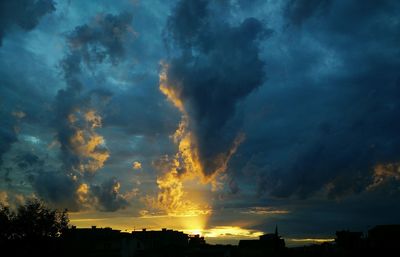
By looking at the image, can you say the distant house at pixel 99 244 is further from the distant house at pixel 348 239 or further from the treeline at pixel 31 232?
the distant house at pixel 348 239

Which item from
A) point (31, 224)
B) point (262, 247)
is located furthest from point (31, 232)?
point (262, 247)

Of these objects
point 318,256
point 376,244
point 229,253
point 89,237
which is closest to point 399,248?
point 376,244

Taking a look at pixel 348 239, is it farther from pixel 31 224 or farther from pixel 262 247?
pixel 31 224

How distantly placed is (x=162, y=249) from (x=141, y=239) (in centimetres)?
771

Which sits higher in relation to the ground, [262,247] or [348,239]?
[348,239]

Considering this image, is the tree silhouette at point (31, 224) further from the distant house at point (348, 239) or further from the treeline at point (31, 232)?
the distant house at point (348, 239)

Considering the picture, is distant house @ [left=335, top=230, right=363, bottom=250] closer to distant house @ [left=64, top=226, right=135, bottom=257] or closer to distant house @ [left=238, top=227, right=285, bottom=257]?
distant house @ [left=238, top=227, right=285, bottom=257]

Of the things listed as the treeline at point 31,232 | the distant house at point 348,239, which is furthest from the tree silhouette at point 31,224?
the distant house at point 348,239

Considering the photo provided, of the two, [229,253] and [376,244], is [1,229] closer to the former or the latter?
[229,253]

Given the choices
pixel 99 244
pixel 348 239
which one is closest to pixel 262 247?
pixel 348 239

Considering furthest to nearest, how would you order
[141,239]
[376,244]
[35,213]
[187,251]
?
[141,239]
[187,251]
[376,244]
[35,213]

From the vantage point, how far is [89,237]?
98000 millimetres

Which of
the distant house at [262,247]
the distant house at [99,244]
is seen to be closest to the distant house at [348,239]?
the distant house at [262,247]

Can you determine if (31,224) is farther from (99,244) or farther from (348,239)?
(348,239)
